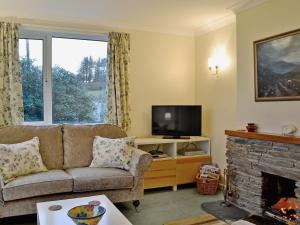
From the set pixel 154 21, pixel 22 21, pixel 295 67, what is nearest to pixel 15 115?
pixel 22 21

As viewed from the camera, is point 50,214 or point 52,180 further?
point 52,180

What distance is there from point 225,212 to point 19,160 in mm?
2306

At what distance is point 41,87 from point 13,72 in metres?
0.44

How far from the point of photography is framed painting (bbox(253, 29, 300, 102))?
113 inches

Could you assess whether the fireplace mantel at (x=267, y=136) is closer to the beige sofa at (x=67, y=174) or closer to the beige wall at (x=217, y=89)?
the beige wall at (x=217, y=89)

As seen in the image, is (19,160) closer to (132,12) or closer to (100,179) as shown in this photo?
(100,179)

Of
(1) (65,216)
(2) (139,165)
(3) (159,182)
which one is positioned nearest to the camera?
(1) (65,216)

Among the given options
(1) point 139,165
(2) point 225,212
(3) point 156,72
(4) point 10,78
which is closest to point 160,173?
(1) point 139,165

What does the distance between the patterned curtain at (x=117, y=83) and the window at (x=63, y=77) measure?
0.18 m

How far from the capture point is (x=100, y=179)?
10.2ft

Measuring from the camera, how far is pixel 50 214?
2.21 m

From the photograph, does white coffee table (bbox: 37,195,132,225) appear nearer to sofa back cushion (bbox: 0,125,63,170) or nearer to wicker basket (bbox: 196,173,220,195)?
sofa back cushion (bbox: 0,125,63,170)

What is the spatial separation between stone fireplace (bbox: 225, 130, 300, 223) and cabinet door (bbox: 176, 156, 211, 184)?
0.75m

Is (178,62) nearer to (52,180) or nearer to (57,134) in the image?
(57,134)
